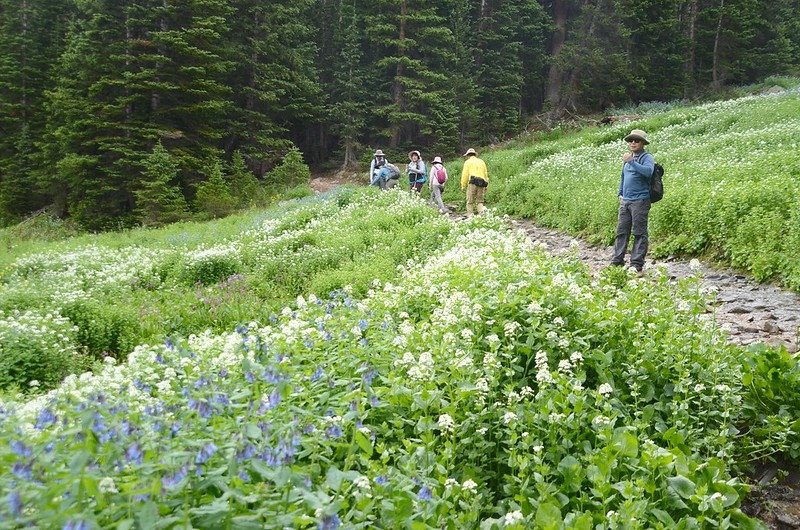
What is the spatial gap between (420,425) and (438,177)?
15.2m

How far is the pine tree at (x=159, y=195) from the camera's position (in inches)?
918

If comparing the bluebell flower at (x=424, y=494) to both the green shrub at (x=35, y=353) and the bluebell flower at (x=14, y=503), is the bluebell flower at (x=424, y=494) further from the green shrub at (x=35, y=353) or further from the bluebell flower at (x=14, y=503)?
the green shrub at (x=35, y=353)

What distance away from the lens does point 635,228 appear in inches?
334

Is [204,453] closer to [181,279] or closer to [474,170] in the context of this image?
[181,279]

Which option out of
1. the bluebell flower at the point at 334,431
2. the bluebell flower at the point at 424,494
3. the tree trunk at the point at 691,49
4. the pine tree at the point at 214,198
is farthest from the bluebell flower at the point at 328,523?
the tree trunk at the point at 691,49

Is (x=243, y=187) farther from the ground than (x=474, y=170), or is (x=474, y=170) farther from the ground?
(x=474, y=170)

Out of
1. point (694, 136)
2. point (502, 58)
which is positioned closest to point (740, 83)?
point (502, 58)

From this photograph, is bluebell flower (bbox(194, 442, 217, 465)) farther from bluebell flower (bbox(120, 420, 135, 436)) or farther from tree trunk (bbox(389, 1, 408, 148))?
tree trunk (bbox(389, 1, 408, 148))

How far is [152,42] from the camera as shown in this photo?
25562 millimetres

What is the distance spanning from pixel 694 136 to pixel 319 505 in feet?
68.0

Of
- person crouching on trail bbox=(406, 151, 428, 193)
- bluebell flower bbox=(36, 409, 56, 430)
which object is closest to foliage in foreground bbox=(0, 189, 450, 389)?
person crouching on trail bbox=(406, 151, 428, 193)

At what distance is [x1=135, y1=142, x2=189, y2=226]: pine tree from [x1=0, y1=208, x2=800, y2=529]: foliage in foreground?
20.3 meters

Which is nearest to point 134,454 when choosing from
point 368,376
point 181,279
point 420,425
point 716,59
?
point 368,376

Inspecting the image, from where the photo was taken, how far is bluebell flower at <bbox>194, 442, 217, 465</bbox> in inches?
89.4
